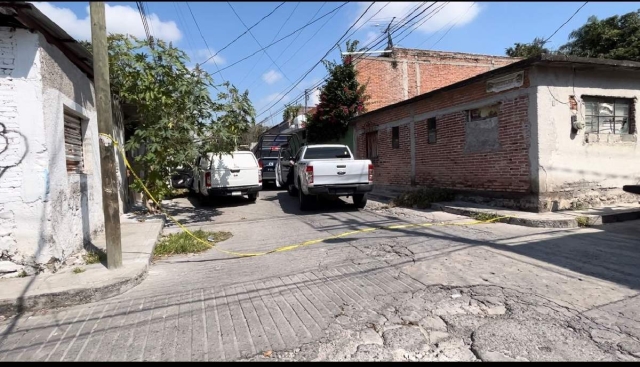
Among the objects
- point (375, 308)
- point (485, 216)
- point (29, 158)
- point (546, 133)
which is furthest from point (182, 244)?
point (546, 133)

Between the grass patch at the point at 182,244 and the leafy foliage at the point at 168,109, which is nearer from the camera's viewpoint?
the grass patch at the point at 182,244

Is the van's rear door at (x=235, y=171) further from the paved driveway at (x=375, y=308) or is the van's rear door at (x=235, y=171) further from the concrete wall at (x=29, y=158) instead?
the concrete wall at (x=29, y=158)

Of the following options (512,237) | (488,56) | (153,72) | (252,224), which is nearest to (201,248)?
(252,224)

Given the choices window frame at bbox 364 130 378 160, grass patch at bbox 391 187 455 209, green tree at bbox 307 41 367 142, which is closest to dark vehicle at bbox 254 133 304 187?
green tree at bbox 307 41 367 142

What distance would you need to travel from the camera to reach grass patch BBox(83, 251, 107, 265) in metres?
5.86

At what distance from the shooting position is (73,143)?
22.8ft

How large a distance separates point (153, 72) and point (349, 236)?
634 cm

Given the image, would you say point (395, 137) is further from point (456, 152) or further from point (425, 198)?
point (425, 198)

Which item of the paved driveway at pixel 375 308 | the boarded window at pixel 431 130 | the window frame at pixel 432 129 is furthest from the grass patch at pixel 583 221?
the boarded window at pixel 431 130

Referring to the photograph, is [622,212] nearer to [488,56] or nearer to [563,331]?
[563,331]

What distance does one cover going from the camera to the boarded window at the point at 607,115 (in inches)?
381

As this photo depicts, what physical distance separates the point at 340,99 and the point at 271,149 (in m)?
4.74

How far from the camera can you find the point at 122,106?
11.6 metres

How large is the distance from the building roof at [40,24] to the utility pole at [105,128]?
2.10ft
